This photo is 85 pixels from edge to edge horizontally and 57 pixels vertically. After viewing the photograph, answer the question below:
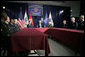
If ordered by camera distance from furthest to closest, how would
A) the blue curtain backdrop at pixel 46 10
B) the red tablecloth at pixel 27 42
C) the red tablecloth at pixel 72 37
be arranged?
the blue curtain backdrop at pixel 46 10 → the red tablecloth at pixel 72 37 → the red tablecloth at pixel 27 42

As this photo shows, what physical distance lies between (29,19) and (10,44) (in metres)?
4.14

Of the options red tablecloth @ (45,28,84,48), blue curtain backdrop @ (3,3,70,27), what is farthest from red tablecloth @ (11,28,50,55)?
blue curtain backdrop @ (3,3,70,27)

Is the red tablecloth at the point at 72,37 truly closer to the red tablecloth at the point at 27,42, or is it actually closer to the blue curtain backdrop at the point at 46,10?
the red tablecloth at the point at 27,42

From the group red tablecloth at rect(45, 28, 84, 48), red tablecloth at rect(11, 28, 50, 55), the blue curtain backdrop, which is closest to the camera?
red tablecloth at rect(11, 28, 50, 55)

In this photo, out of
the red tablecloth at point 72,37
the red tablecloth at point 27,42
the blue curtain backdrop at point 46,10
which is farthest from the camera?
the blue curtain backdrop at point 46,10

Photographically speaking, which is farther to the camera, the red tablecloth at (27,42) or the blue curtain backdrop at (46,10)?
the blue curtain backdrop at (46,10)

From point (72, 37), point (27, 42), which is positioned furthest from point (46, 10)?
point (27, 42)

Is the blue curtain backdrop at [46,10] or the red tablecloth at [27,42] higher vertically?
the blue curtain backdrop at [46,10]

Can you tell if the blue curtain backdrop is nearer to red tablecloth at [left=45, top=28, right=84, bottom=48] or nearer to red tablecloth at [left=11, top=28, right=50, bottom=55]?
red tablecloth at [left=45, top=28, right=84, bottom=48]

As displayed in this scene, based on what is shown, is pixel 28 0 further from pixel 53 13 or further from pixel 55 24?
pixel 55 24

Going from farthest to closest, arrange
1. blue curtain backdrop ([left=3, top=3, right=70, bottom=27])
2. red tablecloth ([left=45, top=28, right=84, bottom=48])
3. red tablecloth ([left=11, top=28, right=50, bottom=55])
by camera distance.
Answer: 1. blue curtain backdrop ([left=3, top=3, right=70, bottom=27])
2. red tablecloth ([left=45, top=28, right=84, bottom=48])
3. red tablecloth ([left=11, top=28, right=50, bottom=55])

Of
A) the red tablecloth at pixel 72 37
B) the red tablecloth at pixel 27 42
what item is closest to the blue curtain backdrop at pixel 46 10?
the red tablecloth at pixel 72 37

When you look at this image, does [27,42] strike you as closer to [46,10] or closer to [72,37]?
[72,37]

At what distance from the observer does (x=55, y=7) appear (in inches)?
220
